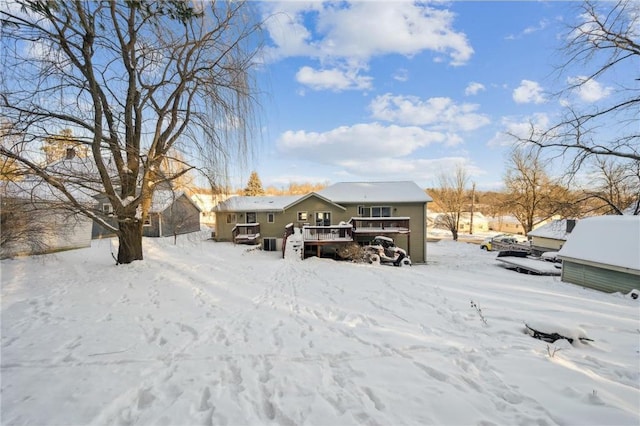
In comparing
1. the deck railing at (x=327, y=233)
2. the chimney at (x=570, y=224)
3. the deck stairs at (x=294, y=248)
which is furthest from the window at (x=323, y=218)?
the chimney at (x=570, y=224)

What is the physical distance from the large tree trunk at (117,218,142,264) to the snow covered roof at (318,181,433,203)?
41.5 feet

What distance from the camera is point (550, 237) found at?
69.3 ft

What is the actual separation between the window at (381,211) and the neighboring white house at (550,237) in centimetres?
1336

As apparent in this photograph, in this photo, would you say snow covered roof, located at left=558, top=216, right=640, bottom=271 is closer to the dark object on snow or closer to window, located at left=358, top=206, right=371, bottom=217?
the dark object on snow

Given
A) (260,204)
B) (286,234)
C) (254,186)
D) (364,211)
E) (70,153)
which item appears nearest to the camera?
(70,153)

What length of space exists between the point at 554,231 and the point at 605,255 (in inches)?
506

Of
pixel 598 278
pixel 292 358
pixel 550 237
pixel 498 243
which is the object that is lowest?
pixel 598 278

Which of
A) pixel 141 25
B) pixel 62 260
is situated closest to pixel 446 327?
pixel 141 25

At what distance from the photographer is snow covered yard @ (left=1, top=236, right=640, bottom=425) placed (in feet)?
8.38

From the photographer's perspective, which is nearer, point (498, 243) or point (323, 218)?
point (323, 218)

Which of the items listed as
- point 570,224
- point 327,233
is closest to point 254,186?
point 327,233

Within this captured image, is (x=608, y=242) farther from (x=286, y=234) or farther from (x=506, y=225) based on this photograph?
(x=506, y=225)

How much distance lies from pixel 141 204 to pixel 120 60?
4.27 metres

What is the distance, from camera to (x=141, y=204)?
26.7ft
